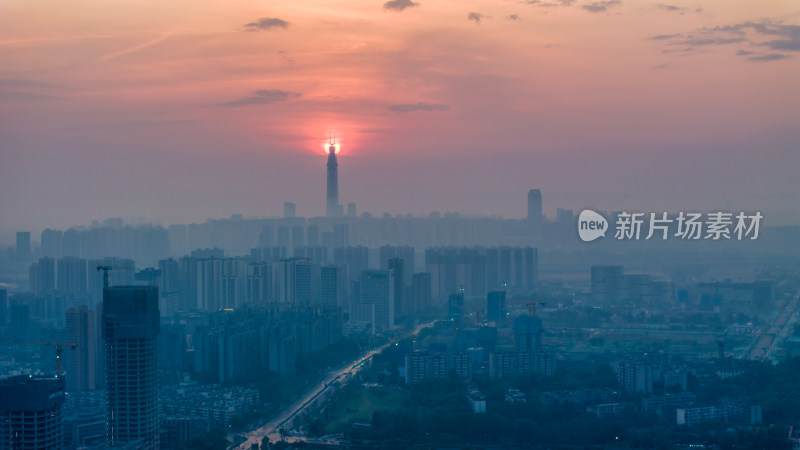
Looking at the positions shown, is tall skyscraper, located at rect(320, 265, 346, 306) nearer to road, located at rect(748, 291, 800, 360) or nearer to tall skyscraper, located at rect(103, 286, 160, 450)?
road, located at rect(748, 291, 800, 360)

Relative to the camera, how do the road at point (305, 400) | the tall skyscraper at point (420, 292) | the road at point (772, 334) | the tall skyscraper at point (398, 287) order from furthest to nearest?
the tall skyscraper at point (420, 292)
the tall skyscraper at point (398, 287)
the road at point (772, 334)
the road at point (305, 400)

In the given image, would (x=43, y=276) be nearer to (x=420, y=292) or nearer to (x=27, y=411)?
(x=420, y=292)

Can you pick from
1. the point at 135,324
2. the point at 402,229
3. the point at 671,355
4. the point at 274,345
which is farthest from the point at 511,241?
the point at 135,324

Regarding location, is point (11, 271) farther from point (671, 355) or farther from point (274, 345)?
point (671, 355)

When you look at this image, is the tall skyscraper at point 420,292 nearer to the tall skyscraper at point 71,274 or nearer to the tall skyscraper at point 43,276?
the tall skyscraper at point 71,274

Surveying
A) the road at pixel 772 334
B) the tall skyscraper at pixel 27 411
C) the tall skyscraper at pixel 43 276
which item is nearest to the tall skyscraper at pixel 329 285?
the tall skyscraper at pixel 43 276

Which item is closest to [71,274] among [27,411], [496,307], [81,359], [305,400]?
[81,359]
